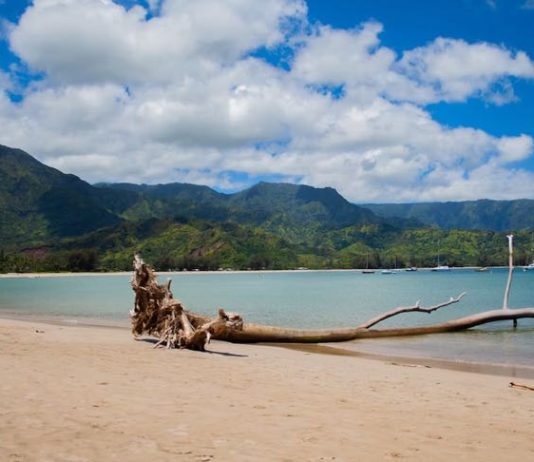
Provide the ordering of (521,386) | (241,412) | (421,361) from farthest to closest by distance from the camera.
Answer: (421,361), (521,386), (241,412)

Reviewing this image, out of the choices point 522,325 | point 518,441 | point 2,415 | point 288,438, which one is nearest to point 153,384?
point 2,415

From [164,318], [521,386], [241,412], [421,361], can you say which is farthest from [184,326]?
[521,386]

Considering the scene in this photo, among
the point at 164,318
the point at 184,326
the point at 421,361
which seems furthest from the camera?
the point at 164,318

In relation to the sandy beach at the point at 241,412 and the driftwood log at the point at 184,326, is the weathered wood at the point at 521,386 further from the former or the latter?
the driftwood log at the point at 184,326

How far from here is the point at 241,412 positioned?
28.6 ft

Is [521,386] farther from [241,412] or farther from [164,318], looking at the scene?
[164,318]

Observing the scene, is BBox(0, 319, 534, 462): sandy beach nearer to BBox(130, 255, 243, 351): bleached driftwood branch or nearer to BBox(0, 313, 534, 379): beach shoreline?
BBox(0, 313, 534, 379): beach shoreline

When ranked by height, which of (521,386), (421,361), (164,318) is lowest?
(421,361)

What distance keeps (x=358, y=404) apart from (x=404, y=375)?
5.12 meters

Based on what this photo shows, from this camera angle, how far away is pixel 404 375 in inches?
573

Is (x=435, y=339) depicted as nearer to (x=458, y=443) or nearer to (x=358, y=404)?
(x=358, y=404)

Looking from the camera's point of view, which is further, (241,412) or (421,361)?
(421,361)

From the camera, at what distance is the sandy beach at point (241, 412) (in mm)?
6586

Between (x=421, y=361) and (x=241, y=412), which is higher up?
(x=241, y=412)
